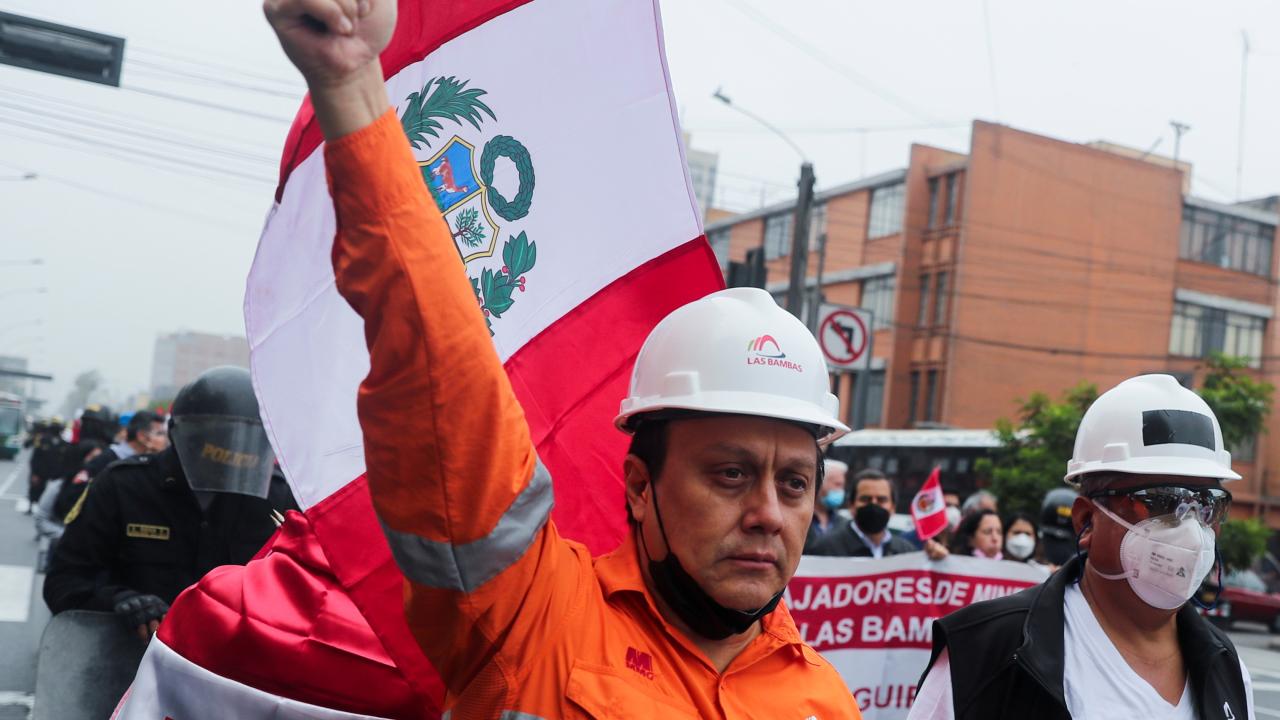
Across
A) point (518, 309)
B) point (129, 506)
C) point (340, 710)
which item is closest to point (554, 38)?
point (518, 309)

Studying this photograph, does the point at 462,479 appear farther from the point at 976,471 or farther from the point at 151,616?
the point at 976,471

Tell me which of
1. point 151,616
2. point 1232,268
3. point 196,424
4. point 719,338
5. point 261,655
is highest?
point 1232,268

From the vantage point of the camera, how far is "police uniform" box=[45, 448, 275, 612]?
4.84 metres

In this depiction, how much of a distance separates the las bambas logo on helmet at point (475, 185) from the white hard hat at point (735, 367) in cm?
36

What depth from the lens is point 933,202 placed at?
46875mm

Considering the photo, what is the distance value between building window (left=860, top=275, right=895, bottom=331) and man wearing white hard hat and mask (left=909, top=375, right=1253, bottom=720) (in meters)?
44.3

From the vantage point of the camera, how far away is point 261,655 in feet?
8.62

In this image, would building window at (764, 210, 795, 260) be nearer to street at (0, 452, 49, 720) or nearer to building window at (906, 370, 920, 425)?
building window at (906, 370, 920, 425)

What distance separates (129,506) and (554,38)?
10.1 ft

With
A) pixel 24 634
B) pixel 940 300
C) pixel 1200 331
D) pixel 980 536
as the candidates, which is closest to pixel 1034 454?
pixel 940 300

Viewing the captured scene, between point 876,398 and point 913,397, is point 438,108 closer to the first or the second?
point 913,397

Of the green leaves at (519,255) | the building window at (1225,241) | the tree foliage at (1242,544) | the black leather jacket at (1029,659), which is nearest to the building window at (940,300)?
the building window at (1225,241)

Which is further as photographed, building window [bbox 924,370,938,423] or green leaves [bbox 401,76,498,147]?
building window [bbox 924,370,938,423]

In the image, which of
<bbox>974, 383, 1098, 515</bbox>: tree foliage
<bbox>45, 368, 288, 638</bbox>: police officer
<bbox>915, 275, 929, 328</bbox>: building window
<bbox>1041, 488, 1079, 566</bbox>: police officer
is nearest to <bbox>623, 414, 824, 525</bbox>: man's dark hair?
<bbox>45, 368, 288, 638</bbox>: police officer
